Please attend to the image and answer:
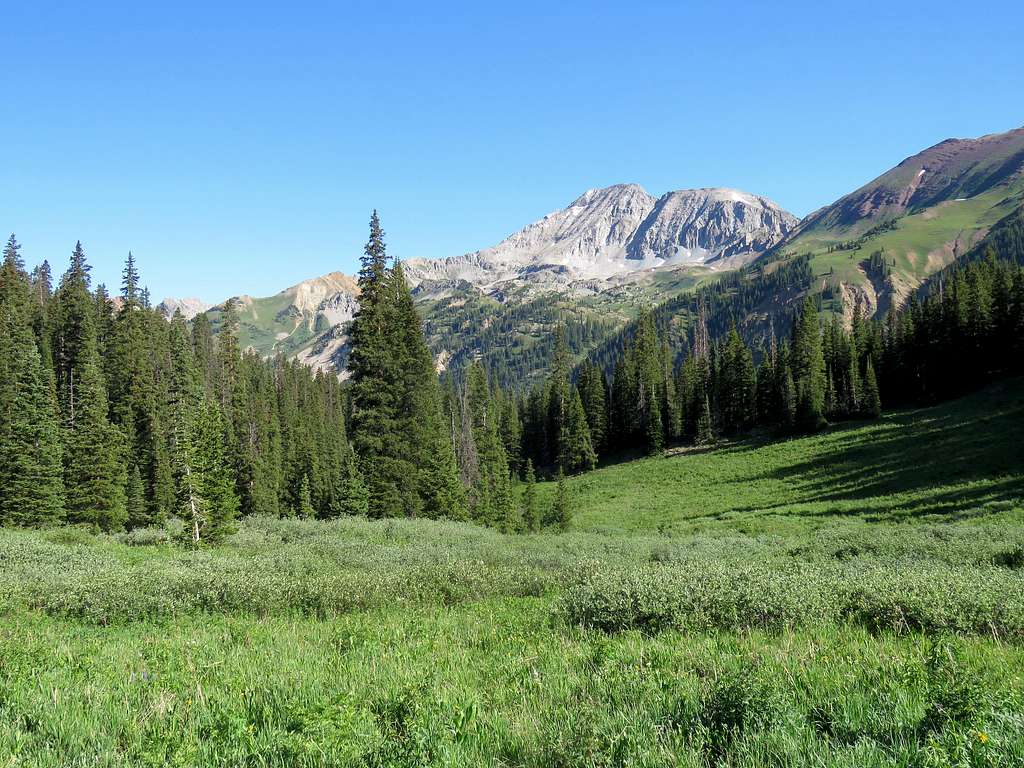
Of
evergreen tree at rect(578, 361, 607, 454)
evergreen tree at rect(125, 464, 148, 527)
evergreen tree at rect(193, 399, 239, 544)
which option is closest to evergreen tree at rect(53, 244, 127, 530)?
evergreen tree at rect(125, 464, 148, 527)

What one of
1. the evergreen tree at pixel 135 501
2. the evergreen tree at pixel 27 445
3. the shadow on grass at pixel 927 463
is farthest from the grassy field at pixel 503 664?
the evergreen tree at pixel 135 501

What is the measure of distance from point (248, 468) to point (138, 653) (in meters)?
57.2

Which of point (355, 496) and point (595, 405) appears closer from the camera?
point (355, 496)

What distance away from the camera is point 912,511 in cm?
3538

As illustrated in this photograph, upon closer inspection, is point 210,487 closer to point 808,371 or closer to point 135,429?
point 135,429

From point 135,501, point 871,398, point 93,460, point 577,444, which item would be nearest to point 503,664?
point 93,460

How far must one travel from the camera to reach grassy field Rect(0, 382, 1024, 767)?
442 cm

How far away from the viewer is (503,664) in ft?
23.1

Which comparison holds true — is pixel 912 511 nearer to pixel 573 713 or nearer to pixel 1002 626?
pixel 1002 626

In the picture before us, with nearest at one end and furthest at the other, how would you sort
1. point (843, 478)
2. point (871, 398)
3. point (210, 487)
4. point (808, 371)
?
1. point (210, 487)
2. point (843, 478)
3. point (871, 398)
4. point (808, 371)

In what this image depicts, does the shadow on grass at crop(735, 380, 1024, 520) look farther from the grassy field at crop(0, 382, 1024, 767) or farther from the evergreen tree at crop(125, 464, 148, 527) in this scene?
the evergreen tree at crop(125, 464, 148, 527)

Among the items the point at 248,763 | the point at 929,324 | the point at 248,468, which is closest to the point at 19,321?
the point at 248,468

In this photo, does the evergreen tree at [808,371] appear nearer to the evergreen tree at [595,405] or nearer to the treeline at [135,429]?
the evergreen tree at [595,405]

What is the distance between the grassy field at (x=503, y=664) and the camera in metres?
4.42
